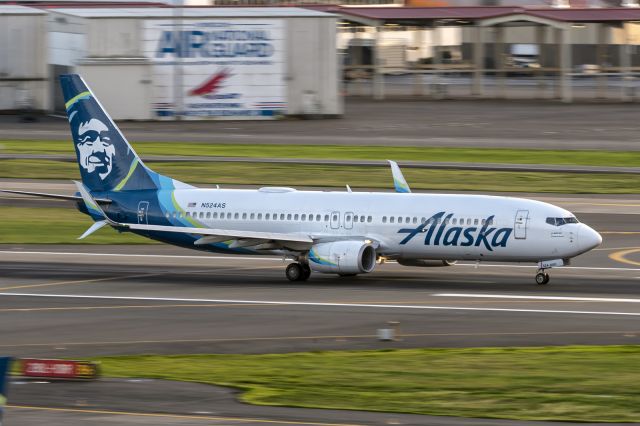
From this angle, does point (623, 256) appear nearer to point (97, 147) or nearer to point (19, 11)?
point (97, 147)

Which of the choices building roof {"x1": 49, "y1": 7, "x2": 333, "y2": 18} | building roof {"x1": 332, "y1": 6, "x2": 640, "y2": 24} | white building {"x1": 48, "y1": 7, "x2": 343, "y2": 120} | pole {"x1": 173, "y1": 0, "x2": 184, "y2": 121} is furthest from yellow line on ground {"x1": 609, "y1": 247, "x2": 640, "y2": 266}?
building roof {"x1": 332, "y1": 6, "x2": 640, "y2": 24}

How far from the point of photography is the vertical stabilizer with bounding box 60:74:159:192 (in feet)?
158

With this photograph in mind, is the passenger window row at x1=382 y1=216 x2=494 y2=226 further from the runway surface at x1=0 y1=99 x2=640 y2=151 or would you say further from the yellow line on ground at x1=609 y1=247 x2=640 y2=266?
the runway surface at x1=0 y1=99 x2=640 y2=151

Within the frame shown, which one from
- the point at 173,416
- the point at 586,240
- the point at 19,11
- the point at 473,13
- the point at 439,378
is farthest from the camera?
the point at 473,13

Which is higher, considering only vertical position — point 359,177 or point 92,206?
point 92,206

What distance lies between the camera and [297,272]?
45.0 metres

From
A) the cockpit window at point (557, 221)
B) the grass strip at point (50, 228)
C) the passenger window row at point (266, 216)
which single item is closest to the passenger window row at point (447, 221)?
the passenger window row at point (266, 216)

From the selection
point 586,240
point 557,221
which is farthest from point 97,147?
point 586,240

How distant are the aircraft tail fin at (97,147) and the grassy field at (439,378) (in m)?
18.5

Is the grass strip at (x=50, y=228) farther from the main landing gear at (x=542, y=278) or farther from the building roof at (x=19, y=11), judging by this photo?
the building roof at (x=19, y=11)

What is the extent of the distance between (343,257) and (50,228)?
67.0 ft

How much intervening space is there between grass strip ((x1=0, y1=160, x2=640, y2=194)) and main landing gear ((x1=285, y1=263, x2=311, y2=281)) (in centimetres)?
2370

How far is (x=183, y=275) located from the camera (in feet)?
153

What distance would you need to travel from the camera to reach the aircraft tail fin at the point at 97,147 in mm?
48188
